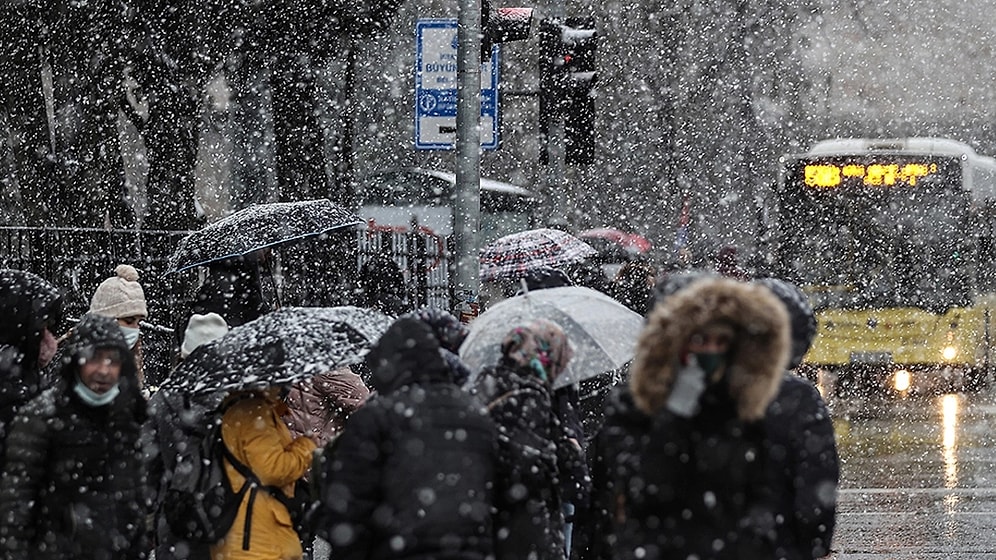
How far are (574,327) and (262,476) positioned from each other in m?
1.60

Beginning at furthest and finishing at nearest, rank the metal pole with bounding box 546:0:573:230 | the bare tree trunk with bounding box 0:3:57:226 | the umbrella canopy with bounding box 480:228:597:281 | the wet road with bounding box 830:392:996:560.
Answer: the metal pole with bounding box 546:0:573:230 → the bare tree trunk with bounding box 0:3:57:226 → the wet road with bounding box 830:392:996:560 → the umbrella canopy with bounding box 480:228:597:281

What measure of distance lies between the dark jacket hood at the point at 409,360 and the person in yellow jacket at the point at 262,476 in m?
1.30

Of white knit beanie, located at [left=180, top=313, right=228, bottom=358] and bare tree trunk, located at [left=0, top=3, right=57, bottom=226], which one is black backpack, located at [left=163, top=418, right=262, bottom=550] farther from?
bare tree trunk, located at [left=0, top=3, right=57, bottom=226]

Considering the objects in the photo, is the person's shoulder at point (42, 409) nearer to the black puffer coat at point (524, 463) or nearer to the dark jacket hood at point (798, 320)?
the black puffer coat at point (524, 463)

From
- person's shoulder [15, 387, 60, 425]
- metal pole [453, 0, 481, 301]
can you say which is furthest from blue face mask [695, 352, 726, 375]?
metal pole [453, 0, 481, 301]

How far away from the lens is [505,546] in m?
5.99

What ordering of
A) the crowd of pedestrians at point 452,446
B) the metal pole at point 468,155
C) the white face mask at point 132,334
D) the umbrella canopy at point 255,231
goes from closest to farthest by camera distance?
the crowd of pedestrians at point 452,446
the white face mask at point 132,334
the umbrella canopy at point 255,231
the metal pole at point 468,155

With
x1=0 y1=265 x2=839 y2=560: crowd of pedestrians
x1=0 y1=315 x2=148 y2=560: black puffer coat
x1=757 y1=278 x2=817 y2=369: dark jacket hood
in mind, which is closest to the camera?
x1=0 y1=265 x2=839 y2=560: crowd of pedestrians

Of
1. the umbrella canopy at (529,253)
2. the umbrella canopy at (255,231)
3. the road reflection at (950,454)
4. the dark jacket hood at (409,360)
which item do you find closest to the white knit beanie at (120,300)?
the umbrella canopy at (255,231)

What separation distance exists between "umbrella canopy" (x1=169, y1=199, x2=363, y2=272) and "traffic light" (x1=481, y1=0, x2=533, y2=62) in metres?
5.36

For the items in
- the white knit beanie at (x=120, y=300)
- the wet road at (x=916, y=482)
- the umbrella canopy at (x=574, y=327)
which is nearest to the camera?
the umbrella canopy at (x=574, y=327)

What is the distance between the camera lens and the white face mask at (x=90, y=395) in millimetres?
6520

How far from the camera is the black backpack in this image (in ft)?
21.9

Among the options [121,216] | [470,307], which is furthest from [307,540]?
[121,216]
